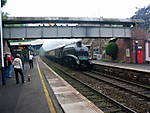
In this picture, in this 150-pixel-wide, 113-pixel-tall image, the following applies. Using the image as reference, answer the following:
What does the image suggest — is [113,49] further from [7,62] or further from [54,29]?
[7,62]

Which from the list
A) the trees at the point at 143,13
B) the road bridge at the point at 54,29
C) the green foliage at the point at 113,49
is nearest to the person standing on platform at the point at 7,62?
the road bridge at the point at 54,29

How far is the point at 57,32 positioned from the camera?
24.0 meters

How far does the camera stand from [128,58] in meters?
27.4

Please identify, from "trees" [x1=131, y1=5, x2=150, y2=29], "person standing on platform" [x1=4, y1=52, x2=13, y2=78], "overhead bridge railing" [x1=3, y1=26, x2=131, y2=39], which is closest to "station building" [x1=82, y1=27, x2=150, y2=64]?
"overhead bridge railing" [x1=3, y1=26, x2=131, y2=39]

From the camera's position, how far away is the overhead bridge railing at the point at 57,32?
76.3 ft

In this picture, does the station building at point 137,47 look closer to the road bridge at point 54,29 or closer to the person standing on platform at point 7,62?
the road bridge at point 54,29

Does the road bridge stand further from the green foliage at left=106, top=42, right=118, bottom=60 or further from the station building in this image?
the green foliage at left=106, top=42, right=118, bottom=60

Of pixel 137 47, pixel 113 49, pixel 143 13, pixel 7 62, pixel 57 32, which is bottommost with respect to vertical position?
pixel 7 62

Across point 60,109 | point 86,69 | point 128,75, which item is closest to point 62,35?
point 86,69

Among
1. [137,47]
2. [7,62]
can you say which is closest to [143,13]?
[137,47]

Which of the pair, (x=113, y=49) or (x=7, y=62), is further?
(x=113, y=49)

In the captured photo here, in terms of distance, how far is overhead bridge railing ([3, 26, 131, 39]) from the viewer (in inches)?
916

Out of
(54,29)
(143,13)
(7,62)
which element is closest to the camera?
(7,62)

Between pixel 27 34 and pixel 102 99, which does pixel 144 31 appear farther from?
pixel 102 99
